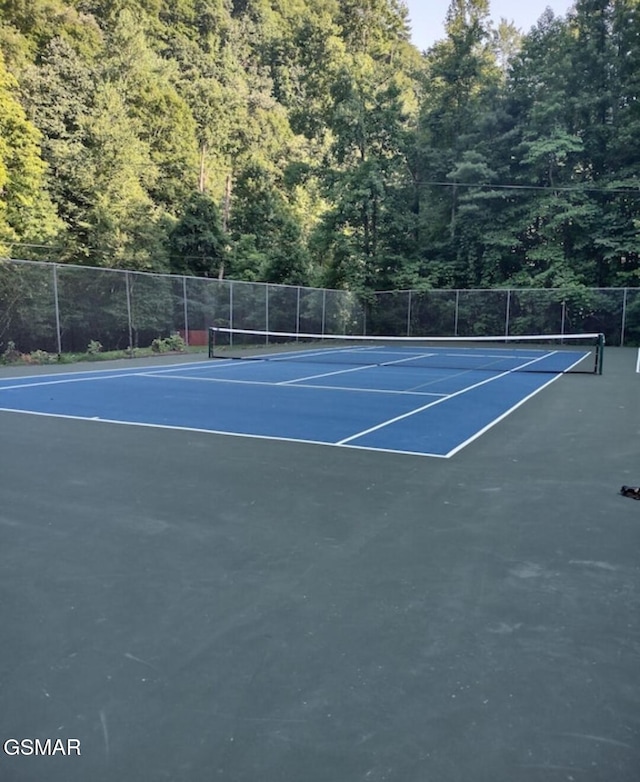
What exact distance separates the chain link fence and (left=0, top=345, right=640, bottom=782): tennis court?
950 centimetres

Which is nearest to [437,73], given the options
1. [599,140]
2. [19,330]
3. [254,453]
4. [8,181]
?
[599,140]

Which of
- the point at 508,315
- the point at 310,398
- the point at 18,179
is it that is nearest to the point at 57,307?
the point at 18,179

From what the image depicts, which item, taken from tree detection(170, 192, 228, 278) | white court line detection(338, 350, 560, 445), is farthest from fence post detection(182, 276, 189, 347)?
white court line detection(338, 350, 560, 445)

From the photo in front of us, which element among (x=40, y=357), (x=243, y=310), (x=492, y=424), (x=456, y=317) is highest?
(x=243, y=310)

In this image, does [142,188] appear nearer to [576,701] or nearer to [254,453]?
[254,453]

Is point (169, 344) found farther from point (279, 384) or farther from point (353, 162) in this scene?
point (353, 162)

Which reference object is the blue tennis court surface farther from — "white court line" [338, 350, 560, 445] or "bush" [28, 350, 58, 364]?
"bush" [28, 350, 58, 364]

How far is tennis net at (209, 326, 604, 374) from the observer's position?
48.1 feet

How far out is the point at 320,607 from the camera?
8.82 ft

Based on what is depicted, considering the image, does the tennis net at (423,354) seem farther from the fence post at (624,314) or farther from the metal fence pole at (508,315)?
the fence post at (624,314)

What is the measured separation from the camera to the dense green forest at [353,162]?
81.5 feet

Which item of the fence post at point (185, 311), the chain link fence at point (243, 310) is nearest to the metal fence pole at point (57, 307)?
the chain link fence at point (243, 310)
